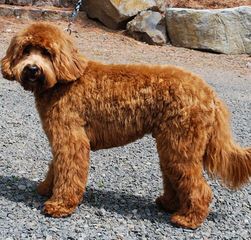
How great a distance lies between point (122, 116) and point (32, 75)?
3.05 ft

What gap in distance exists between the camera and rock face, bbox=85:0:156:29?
49.1 ft

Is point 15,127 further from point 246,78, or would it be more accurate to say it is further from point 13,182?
point 246,78

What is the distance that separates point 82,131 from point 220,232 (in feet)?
5.49

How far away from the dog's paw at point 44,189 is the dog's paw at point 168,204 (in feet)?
3.86

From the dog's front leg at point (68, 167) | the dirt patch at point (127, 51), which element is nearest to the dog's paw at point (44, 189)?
the dog's front leg at point (68, 167)

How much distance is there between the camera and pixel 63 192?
4871mm

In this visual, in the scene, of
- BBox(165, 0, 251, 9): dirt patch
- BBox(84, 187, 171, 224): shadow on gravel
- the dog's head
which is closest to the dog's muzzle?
the dog's head

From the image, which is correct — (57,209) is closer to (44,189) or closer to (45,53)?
(44,189)

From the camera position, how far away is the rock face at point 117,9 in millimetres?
14961

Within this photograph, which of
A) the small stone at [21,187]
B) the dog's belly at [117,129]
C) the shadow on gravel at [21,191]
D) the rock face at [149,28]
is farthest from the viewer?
the rock face at [149,28]

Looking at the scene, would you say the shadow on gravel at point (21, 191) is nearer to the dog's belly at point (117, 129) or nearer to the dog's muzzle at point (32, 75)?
the dog's belly at point (117, 129)

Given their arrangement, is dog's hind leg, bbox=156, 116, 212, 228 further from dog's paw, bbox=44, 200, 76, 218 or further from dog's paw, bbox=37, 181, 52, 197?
dog's paw, bbox=37, 181, 52, 197

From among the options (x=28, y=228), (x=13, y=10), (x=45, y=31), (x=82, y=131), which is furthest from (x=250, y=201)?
(x=13, y=10)

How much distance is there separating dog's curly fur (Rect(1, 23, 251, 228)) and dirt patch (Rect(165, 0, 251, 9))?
39.0 ft
